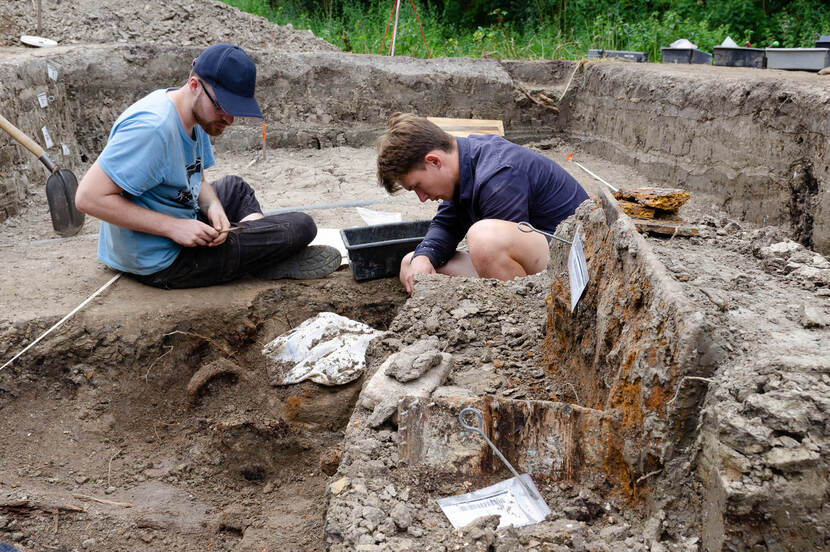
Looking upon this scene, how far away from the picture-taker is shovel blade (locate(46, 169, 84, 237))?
4070mm

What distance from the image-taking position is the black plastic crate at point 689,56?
6887 millimetres

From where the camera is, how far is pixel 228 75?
280 centimetres

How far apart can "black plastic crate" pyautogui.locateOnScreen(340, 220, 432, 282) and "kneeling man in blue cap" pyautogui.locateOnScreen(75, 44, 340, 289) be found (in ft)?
0.54

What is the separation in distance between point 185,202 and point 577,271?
2.00m

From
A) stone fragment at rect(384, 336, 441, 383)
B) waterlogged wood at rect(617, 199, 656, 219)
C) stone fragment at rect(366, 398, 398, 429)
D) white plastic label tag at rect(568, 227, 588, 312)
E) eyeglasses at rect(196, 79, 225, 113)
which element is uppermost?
eyeglasses at rect(196, 79, 225, 113)

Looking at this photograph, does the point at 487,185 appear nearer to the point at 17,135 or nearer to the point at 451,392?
the point at 451,392

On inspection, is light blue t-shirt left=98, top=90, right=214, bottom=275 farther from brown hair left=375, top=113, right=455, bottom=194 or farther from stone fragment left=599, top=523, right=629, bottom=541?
stone fragment left=599, top=523, right=629, bottom=541

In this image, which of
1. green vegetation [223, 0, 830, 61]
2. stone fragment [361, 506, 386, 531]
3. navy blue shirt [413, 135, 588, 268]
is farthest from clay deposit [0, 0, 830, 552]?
green vegetation [223, 0, 830, 61]

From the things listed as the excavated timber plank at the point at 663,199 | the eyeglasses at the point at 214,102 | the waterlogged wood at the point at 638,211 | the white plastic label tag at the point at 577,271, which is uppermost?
the eyeglasses at the point at 214,102

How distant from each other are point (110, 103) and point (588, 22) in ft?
23.8

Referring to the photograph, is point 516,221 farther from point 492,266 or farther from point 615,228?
point 615,228

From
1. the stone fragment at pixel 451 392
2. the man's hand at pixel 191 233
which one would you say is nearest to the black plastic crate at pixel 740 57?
the man's hand at pixel 191 233

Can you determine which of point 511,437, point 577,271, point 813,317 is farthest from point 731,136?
point 511,437

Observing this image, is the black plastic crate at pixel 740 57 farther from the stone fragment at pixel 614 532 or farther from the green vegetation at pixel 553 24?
the stone fragment at pixel 614 532
